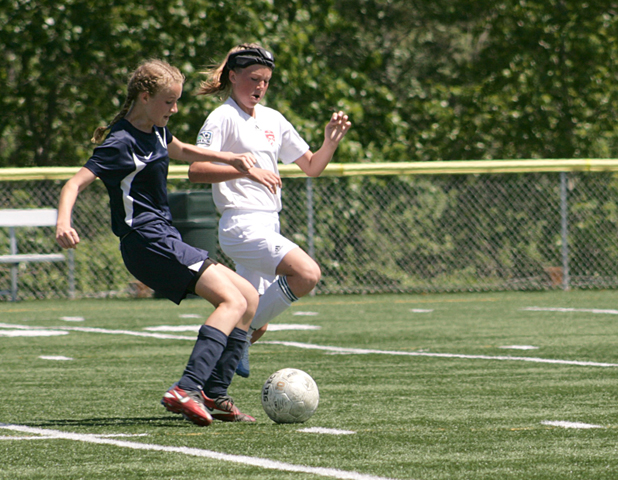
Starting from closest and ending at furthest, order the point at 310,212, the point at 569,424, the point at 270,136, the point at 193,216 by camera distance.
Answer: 1. the point at 569,424
2. the point at 270,136
3. the point at 193,216
4. the point at 310,212

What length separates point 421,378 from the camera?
7.08 metres

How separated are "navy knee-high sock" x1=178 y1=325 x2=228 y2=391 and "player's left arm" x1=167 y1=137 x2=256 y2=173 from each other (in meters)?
0.84

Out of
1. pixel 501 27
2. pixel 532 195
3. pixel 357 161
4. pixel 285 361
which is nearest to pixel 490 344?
pixel 285 361

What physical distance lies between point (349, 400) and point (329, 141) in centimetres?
157

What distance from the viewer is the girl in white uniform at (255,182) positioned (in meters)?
6.39

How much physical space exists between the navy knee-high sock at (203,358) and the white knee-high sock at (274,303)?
42.6 inches

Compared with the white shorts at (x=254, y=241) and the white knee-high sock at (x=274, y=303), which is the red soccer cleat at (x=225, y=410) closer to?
the white knee-high sock at (x=274, y=303)

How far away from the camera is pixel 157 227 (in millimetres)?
5309

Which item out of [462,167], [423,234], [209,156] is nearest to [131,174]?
[209,156]

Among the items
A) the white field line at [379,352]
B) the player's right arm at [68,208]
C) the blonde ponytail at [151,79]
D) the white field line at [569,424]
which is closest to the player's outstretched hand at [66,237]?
the player's right arm at [68,208]

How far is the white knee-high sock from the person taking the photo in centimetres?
639

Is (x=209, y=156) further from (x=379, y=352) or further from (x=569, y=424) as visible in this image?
(x=379, y=352)

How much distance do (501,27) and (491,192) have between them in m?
6.23

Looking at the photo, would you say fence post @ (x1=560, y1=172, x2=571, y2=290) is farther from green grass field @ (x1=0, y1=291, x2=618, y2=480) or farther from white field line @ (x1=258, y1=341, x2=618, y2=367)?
white field line @ (x1=258, y1=341, x2=618, y2=367)
